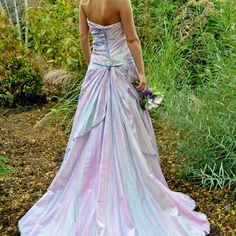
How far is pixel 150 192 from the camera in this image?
319 cm

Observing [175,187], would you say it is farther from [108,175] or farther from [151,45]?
[151,45]

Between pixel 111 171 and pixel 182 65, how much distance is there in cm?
223

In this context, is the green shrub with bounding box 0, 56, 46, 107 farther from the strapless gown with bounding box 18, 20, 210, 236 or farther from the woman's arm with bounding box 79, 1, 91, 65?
the strapless gown with bounding box 18, 20, 210, 236

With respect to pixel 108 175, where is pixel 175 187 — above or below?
below

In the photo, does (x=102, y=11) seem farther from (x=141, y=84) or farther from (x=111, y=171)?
(x=111, y=171)

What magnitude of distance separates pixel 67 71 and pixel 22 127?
29.1 inches

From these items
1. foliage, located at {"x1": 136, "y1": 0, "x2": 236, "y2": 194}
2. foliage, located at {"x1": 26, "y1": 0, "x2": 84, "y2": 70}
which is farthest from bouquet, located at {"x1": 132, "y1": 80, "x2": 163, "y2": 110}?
foliage, located at {"x1": 26, "y1": 0, "x2": 84, "y2": 70}

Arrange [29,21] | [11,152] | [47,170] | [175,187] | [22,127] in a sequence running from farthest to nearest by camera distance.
Answer: [29,21], [22,127], [11,152], [47,170], [175,187]

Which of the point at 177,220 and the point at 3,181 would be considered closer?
the point at 177,220

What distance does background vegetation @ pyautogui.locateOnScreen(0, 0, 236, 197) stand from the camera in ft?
11.6

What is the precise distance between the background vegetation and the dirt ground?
120 mm

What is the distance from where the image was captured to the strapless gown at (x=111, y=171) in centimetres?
306

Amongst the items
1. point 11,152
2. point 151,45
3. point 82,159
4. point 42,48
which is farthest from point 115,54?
point 42,48

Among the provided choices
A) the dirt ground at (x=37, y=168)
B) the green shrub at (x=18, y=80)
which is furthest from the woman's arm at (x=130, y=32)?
the green shrub at (x=18, y=80)
